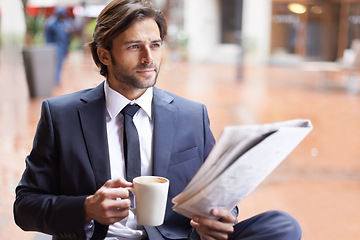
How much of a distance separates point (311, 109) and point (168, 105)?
6.93 meters

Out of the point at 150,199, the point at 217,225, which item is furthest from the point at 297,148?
the point at 150,199

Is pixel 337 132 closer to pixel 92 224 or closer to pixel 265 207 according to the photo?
pixel 265 207

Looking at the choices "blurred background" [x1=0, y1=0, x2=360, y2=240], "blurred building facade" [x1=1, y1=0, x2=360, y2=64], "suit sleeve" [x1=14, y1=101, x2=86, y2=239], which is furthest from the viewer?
"blurred building facade" [x1=1, y1=0, x2=360, y2=64]

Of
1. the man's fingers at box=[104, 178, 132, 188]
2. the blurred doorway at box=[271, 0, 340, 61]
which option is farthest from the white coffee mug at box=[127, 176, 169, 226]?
the blurred doorway at box=[271, 0, 340, 61]

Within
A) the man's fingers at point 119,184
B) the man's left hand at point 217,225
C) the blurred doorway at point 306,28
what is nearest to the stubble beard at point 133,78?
the man's fingers at point 119,184

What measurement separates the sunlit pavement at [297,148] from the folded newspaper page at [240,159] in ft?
2.50

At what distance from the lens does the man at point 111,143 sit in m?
1.47

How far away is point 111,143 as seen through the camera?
1583 millimetres

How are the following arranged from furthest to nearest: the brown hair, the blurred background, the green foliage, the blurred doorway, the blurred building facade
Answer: the blurred doorway, the blurred building facade, the green foliage, the blurred background, the brown hair

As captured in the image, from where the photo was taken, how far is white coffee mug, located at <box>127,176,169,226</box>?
123cm

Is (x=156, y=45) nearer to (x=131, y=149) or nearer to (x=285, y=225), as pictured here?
(x=131, y=149)

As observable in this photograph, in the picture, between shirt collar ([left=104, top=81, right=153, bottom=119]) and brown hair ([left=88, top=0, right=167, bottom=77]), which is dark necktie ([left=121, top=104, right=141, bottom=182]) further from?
brown hair ([left=88, top=0, right=167, bottom=77])

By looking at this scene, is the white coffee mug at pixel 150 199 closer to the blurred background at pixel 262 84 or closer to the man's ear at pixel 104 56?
the man's ear at pixel 104 56

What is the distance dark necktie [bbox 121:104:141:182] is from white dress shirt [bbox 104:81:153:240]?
0.10 ft
